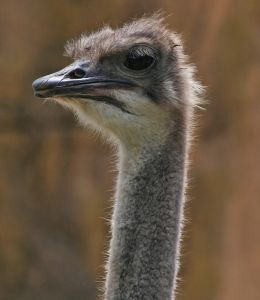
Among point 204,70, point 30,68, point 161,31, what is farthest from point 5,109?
point 161,31

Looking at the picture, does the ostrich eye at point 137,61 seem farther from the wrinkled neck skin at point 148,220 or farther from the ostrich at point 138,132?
the wrinkled neck skin at point 148,220

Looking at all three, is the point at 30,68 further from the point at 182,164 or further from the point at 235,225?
the point at 182,164

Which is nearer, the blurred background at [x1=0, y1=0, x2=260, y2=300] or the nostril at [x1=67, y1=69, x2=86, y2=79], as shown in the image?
the nostril at [x1=67, y1=69, x2=86, y2=79]

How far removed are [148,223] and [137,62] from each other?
48cm

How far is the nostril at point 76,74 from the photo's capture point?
3.70 meters

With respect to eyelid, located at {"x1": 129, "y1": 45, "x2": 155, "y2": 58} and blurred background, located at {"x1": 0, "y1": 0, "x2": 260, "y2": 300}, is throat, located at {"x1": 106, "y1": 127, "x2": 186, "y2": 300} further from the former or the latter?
blurred background, located at {"x1": 0, "y1": 0, "x2": 260, "y2": 300}

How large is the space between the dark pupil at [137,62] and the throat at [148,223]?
233 mm

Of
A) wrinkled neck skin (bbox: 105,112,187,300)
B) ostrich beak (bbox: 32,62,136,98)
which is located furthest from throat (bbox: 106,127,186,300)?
ostrich beak (bbox: 32,62,136,98)

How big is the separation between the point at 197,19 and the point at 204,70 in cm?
30

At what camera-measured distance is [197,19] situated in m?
7.52

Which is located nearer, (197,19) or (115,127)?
(115,127)

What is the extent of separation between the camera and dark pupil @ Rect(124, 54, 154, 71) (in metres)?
3.73

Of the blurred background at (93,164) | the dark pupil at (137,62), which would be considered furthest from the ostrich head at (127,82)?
the blurred background at (93,164)

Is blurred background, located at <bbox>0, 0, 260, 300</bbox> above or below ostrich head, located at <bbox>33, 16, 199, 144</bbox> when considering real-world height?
above
